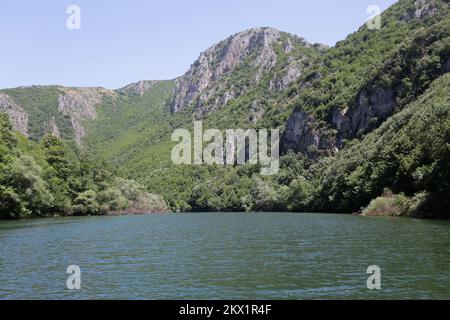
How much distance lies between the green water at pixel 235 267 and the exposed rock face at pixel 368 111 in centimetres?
13141

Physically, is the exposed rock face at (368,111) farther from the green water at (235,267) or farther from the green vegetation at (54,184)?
the green water at (235,267)

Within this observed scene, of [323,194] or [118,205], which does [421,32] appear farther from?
[118,205]

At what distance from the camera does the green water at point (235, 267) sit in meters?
24.7

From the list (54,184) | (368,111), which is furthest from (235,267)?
(368,111)

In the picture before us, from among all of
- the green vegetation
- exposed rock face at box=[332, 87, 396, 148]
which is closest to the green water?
the green vegetation

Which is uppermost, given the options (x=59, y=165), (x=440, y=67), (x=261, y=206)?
(x=440, y=67)

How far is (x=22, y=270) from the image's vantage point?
31766mm

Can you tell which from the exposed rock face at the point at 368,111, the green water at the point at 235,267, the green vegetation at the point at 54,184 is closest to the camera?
the green water at the point at 235,267

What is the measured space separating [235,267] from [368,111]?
161 metres

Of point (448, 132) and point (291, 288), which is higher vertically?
point (448, 132)

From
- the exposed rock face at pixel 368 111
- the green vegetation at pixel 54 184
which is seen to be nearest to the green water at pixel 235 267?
the green vegetation at pixel 54 184

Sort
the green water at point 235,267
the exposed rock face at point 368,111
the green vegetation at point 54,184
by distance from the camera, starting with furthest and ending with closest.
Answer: the exposed rock face at point 368,111 < the green vegetation at point 54,184 < the green water at point 235,267
